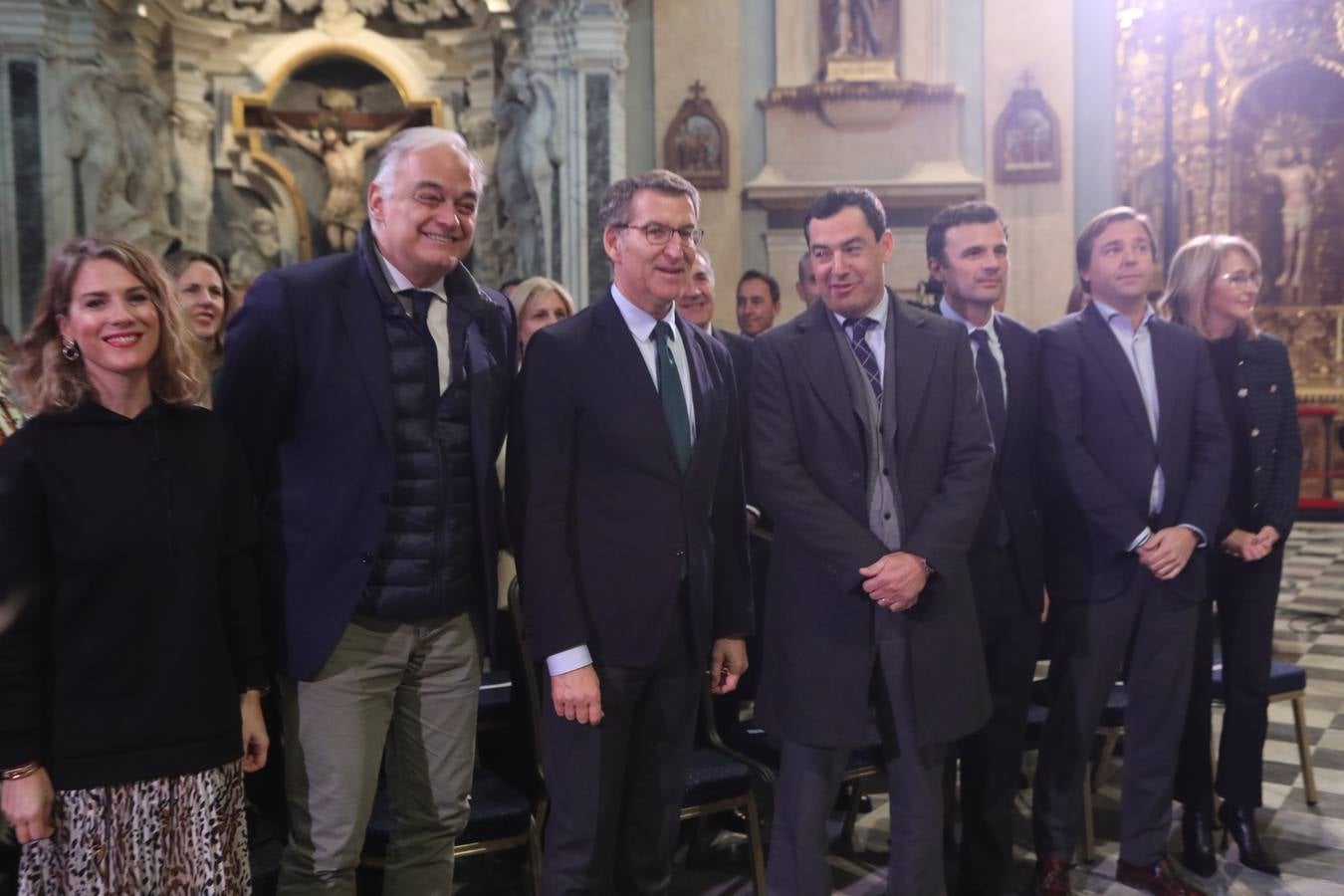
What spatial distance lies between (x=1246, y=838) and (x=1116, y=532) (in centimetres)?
102

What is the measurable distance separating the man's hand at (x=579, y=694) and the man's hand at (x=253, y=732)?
0.51m

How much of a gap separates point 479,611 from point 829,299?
3.12 ft

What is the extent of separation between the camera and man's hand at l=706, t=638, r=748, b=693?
7.51 ft

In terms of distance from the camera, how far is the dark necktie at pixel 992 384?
268 centimetres

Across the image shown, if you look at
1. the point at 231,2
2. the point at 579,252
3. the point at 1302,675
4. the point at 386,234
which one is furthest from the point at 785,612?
the point at 231,2

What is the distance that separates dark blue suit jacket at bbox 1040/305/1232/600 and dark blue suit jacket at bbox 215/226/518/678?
164 centimetres

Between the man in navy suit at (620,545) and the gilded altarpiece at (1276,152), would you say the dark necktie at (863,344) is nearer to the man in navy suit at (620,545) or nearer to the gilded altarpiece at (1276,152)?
the man in navy suit at (620,545)

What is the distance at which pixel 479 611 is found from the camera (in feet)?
7.00

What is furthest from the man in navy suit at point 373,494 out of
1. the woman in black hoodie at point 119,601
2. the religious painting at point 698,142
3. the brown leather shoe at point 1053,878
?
the religious painting at point 698,142

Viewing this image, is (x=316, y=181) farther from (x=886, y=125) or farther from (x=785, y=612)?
(x=785, y=612)

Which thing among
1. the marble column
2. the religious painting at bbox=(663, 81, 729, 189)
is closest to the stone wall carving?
the religious painting at bbox=(663, 81, 729, 189)

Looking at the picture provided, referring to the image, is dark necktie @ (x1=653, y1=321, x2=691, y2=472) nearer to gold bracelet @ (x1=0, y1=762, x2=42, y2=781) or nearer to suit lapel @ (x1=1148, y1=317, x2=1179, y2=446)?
gold bracelet @ (x1=0, y1=762, x2=42, y2=781)

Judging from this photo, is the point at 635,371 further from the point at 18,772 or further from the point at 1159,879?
the point at 1159,879

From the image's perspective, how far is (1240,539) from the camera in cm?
293
